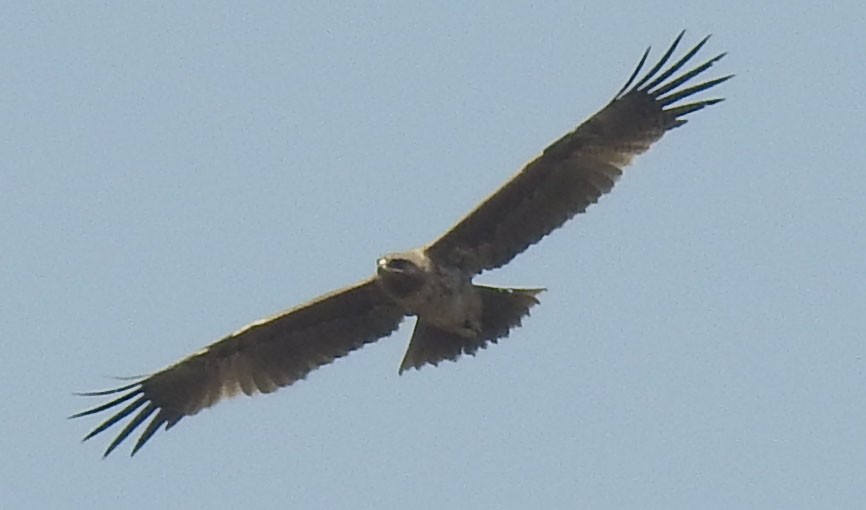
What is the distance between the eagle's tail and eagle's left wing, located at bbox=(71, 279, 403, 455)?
24cm

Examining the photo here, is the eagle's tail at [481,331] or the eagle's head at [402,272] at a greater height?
the eagle's head at [402,272]

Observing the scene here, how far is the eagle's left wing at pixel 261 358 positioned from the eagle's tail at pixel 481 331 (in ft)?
0.80

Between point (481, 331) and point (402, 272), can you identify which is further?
point (481, 331)

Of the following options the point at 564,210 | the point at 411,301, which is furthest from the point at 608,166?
the point at 411,301

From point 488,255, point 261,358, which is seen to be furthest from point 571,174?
point 261,358

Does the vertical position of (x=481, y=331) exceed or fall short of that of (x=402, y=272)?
it falls short

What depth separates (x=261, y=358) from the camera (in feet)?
59.7

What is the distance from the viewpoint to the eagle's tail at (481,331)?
1759 cm

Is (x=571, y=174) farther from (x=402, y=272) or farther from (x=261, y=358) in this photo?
(x=261, y=358)

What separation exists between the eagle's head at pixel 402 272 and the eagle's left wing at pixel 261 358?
1.32ft

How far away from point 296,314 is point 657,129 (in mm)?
2714

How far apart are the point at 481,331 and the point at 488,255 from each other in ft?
1.70

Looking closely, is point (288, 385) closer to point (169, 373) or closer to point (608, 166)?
point (169, 373)

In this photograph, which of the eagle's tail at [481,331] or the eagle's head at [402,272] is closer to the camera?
the eagle's head at [402,272]
